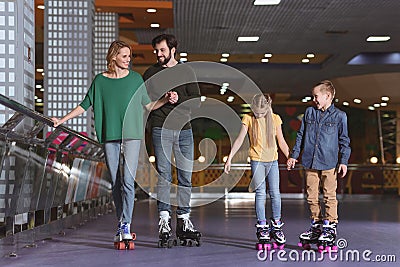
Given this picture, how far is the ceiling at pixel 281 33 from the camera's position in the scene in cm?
1095

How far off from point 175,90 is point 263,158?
2.31 ft

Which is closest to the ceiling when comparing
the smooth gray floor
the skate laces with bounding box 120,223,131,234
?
the smooth gray floor

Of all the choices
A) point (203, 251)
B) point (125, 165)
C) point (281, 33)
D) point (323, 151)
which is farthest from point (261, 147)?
point (281, 33)

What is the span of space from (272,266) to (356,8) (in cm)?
783

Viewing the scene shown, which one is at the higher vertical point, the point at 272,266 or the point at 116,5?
the point at 116,5

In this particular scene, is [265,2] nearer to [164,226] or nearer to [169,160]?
[169,160]

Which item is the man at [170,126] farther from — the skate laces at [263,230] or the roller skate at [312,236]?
the roller skate at [312,236]

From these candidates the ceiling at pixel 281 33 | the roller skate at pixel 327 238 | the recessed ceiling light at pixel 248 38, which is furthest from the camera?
the recessed ceiling light at pixel 248 38

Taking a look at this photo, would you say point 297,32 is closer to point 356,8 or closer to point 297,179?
point 356,8

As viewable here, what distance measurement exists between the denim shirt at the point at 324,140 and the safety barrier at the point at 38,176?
1.63 m

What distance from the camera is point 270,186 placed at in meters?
4.77

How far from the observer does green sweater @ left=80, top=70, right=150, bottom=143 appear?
4.57 metres

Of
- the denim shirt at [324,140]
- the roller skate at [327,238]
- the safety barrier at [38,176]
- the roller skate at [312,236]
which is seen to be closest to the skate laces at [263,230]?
the roller skate at [312,236]

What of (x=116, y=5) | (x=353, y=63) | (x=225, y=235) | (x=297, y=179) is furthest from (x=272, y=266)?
(x=297, y=179)
